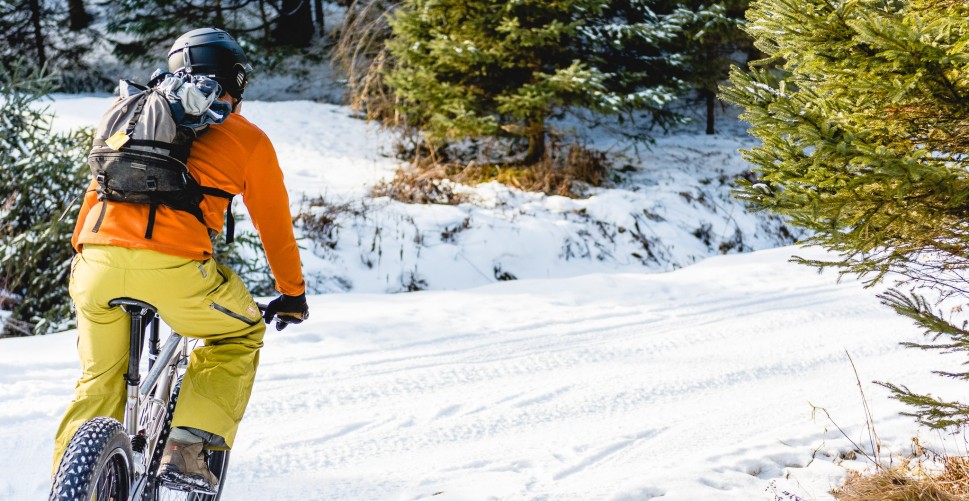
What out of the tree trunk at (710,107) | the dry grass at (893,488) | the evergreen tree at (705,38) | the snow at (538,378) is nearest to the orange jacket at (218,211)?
the snow at (538,378)

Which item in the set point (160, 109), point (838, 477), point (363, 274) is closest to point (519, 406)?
point (838, 477)

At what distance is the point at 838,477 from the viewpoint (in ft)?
12.5

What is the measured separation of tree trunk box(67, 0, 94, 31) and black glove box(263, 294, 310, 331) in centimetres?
1641

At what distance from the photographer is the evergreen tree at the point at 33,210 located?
21.1ft

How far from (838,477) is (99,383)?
3.32 meters

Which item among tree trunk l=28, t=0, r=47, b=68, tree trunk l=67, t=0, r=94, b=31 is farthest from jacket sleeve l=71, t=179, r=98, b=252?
tree trunk l=67, t=0, r=94, b=31

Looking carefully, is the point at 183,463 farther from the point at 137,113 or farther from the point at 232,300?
the point at 137,113

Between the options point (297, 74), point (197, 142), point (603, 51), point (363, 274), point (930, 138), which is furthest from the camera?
point (297, 74)

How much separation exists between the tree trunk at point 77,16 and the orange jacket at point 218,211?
1631 centimetres

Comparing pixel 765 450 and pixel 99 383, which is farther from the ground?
pixel 99 383

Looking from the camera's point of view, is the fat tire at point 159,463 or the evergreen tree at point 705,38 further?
the evergreen tree at point 705,38

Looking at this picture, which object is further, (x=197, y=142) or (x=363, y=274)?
(x=363, y=274)

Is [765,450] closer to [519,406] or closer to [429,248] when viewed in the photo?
[519,406]

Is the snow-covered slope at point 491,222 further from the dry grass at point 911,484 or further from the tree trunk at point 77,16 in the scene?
the dry grass at point 911,484
